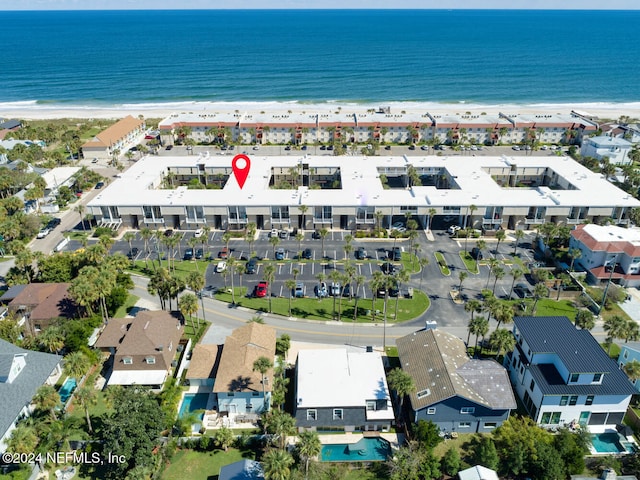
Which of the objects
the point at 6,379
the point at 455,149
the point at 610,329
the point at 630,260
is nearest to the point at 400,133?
the point at 455,149

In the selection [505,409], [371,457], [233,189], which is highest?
[233,189]

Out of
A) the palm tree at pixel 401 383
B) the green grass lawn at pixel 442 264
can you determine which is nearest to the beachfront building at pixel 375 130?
the green grass lawn at pixel 442 264

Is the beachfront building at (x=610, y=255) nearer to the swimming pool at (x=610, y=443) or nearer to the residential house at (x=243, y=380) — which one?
the swimming pool at (x=610, y=443)

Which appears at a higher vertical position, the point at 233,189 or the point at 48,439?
the point at 233,189

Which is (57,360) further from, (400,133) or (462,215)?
(400,133)

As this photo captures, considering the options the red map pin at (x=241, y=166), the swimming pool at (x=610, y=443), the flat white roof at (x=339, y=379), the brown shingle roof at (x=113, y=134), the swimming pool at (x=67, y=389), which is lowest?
the swimming pool at (x=610, y=443)

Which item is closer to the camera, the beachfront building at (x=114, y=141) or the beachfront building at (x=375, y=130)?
the beachfront building at (x=114, y=141)

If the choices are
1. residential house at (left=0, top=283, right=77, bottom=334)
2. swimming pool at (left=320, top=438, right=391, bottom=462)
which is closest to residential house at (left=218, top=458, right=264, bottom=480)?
swimming pool at (left=320, top=438, right=391, bottom=462)
